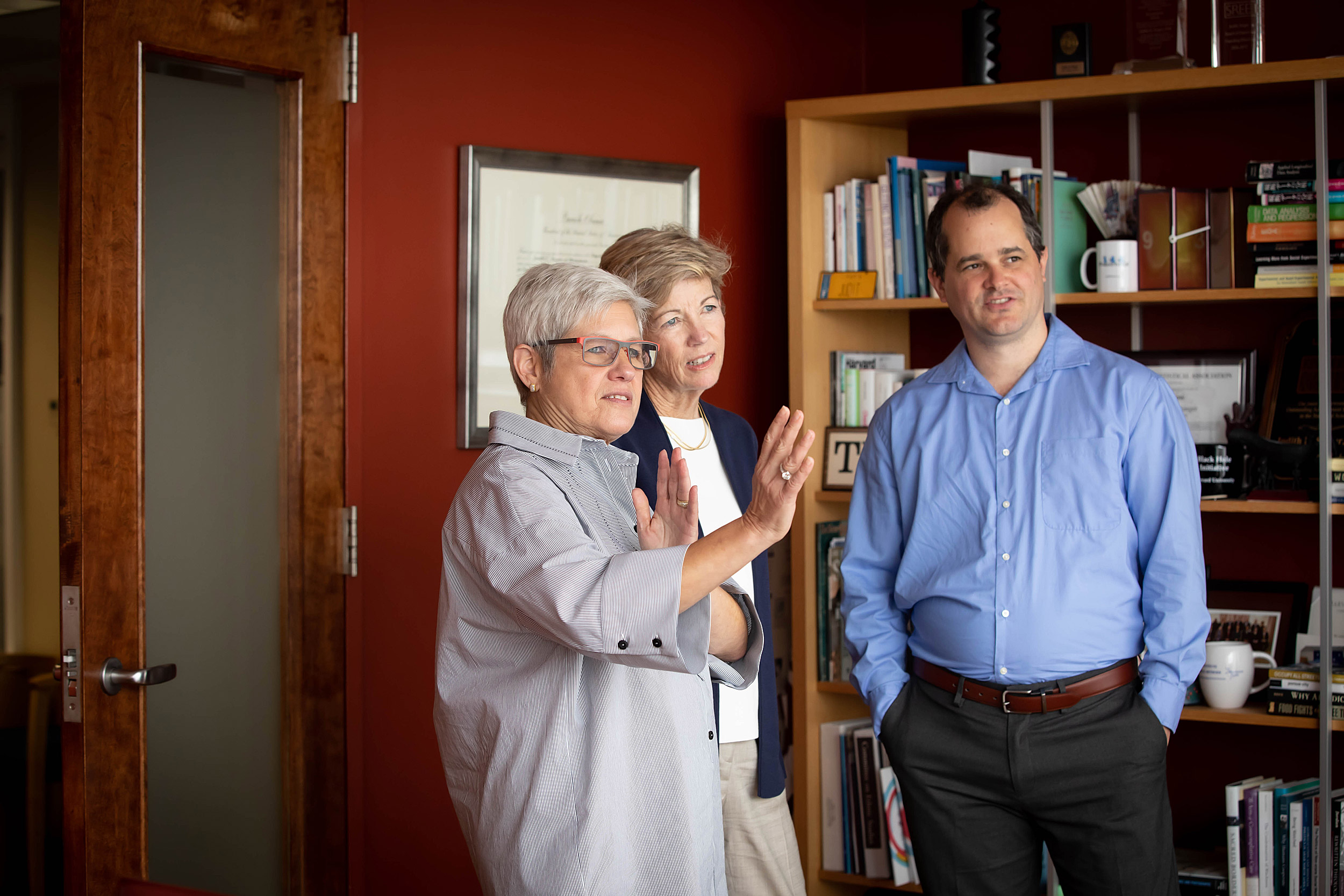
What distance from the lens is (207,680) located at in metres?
2.16

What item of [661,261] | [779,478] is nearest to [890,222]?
[661,261]

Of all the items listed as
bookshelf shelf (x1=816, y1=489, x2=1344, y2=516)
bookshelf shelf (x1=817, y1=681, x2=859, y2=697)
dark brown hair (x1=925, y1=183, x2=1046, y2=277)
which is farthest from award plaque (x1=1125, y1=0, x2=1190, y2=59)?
bookshelf shelf (x1=817, y1=681, x2=859, y2=697)

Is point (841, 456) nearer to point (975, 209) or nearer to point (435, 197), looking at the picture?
point (975, 209)

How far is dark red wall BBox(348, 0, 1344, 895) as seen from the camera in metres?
2.52

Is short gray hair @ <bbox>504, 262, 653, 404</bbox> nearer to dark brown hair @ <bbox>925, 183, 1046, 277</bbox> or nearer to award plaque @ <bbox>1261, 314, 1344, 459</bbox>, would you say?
dark brown hair @ <bbox>925, 183, 1046, 277</bbox>

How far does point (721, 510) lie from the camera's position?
78.8 inches

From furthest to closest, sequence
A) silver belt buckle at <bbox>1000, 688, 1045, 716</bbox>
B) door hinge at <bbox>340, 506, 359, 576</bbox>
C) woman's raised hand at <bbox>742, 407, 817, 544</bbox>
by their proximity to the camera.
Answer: door hinge at <bbox>340, 506, 359, 576</bbox> → silver belt buckle at <bbox>1000, 688, 1045, 716</bbox> → woman's raised hand at <bbox>742, 407, 817, 544</bbox>

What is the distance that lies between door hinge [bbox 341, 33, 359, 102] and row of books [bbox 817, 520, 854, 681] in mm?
1624

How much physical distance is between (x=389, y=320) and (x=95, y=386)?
81 centimetres

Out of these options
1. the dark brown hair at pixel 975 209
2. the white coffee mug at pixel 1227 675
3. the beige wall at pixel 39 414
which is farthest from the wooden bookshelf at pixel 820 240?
the beige wall at pixel 39 414

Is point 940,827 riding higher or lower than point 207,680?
lower

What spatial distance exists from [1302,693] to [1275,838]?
36 cm

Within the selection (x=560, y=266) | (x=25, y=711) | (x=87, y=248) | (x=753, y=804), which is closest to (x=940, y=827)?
(x=753, y=804)

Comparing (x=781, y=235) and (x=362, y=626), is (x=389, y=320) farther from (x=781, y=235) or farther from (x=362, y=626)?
(x=781, y=235)
